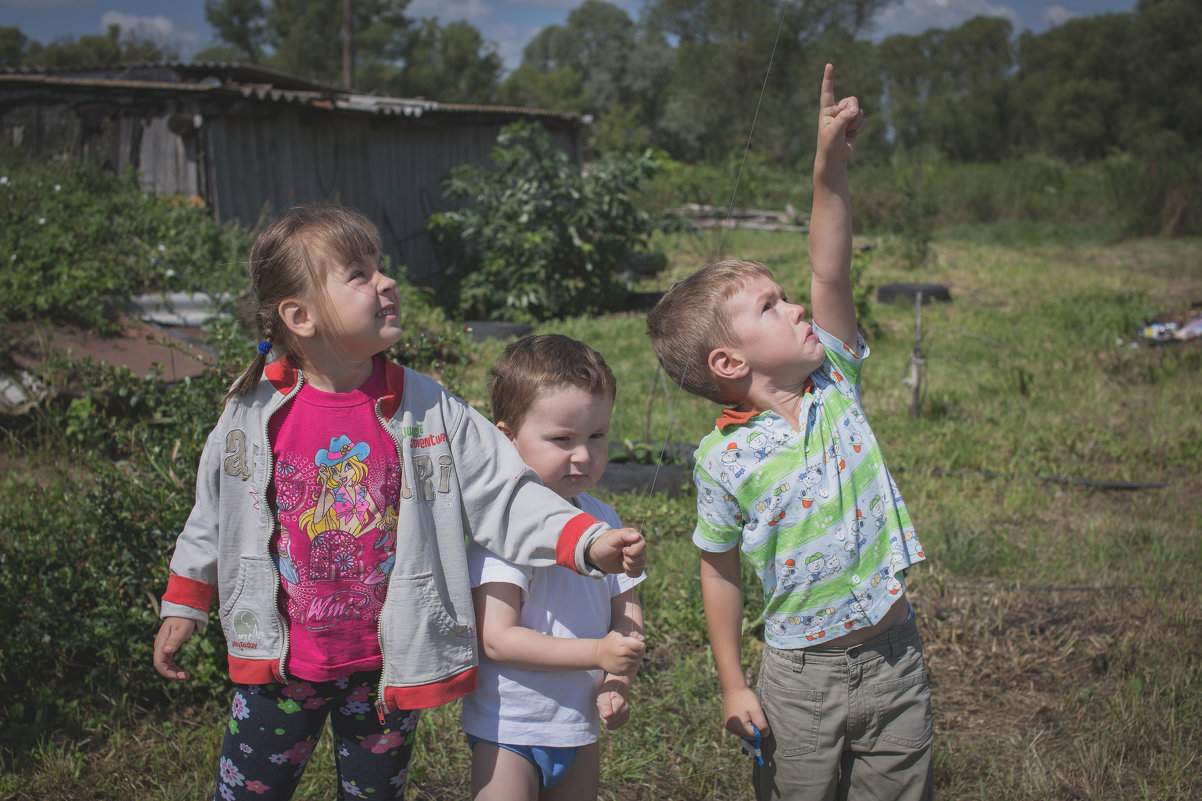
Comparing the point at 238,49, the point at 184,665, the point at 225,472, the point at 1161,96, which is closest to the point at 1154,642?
the point at 225,472

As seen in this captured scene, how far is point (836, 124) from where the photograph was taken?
173 centimetres

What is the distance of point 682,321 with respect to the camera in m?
1.86

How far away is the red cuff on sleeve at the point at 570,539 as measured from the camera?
4.83 feet

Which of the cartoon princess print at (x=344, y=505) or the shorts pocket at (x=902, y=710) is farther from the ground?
the cartoon princess print at (x=344, y=505)

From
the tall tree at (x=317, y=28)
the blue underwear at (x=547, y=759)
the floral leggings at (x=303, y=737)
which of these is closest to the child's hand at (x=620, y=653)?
the blue underwear at (x=547, y=759)

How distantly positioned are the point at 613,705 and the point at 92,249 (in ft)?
20.5

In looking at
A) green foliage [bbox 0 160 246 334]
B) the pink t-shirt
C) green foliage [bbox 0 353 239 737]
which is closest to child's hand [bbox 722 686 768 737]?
the pink t-shirt

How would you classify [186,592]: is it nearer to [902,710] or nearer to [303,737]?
[303,737]

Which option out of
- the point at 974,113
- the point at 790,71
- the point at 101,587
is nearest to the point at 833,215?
the point at 101,587

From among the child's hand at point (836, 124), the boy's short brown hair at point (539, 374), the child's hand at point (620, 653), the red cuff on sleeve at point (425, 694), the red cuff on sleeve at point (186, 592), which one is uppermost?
the child's hand at point (836, 124)

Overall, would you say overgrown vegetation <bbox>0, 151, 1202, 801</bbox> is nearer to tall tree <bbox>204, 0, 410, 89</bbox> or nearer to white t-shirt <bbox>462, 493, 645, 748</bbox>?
white t-shirt <bbox>462, 493, 645, 748</bbox>

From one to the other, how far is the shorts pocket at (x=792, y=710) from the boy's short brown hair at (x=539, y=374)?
68cm

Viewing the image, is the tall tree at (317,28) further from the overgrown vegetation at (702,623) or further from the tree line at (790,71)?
the overgrown vegetation at (702,623)

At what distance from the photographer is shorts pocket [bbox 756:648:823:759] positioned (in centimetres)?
172
